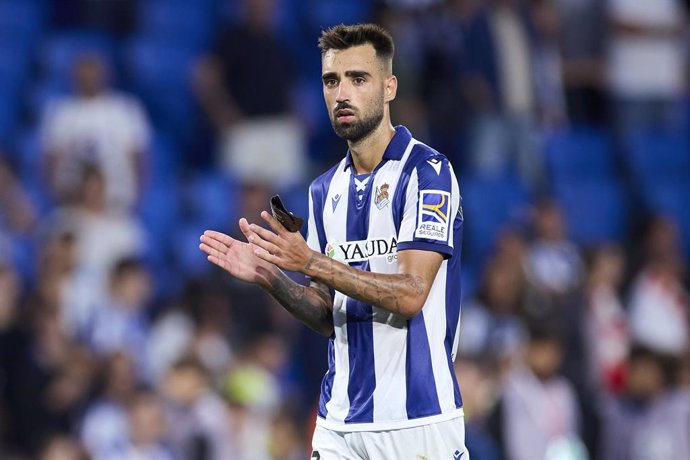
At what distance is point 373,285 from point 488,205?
7985mm

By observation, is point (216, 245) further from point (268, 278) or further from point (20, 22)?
point (20, 22)

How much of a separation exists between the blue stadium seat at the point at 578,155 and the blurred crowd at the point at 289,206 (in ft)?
0.08

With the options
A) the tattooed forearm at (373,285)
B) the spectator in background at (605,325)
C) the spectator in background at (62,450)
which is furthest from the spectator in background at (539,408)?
the tattooed forearm at (373,285)

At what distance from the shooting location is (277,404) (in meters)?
9.69

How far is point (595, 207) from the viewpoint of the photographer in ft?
44.6

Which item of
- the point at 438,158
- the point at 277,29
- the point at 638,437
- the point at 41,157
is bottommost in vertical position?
the point at 638,437

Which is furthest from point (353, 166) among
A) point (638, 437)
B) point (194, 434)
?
point (638, 437)

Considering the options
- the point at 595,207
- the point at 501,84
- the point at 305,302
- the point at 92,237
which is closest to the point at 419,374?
the point at 305,302

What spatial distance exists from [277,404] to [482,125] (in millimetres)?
3977

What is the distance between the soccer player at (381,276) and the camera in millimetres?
5059

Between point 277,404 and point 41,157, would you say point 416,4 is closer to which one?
point 41,157

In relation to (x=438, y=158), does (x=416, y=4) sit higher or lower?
higher

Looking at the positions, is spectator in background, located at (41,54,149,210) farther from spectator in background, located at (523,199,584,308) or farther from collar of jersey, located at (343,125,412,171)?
collar of jersey, located at (343,125,412,171)

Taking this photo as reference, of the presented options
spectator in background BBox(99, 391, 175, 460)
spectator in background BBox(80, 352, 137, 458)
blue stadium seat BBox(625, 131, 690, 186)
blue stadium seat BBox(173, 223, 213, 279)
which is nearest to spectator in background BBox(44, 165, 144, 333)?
blue stadium seat BBox(173, 223, 213, 279)
